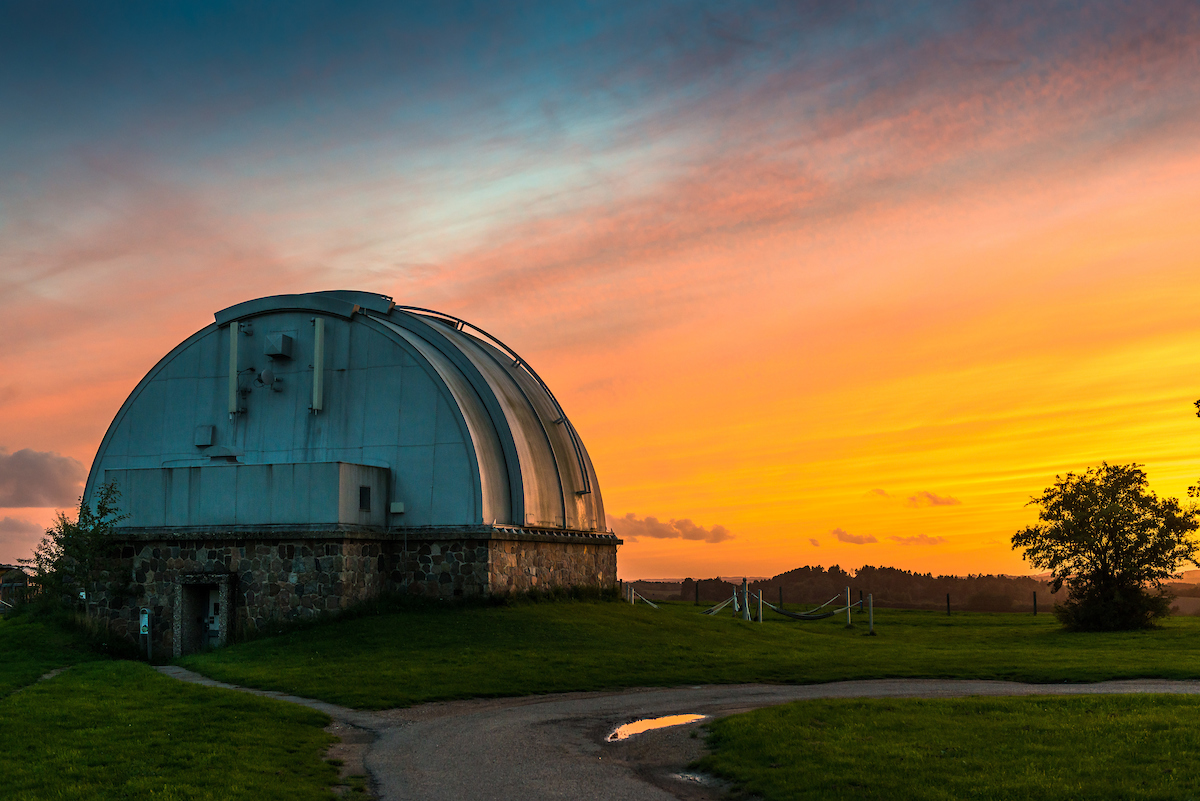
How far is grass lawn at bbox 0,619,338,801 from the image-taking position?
12.0 m

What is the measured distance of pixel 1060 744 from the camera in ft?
43.5

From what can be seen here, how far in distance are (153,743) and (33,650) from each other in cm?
1588

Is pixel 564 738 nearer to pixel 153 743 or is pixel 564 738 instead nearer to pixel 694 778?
pixel 694 778

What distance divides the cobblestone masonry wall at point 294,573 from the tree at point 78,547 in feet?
1.78

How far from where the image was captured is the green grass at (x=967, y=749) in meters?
11.2

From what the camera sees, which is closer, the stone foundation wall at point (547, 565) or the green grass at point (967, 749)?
the green grass at point (967, 749)

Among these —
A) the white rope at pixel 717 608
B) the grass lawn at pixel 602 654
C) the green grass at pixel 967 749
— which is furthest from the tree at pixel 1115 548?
the green grass at pixel 967 749

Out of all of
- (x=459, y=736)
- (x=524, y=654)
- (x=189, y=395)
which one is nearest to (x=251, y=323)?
(x=189, y=395)

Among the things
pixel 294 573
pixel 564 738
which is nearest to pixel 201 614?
pixel 294 573

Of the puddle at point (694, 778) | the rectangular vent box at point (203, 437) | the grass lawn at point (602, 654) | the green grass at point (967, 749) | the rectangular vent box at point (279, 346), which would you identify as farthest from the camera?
the rectangular vent box at point (203, 437)

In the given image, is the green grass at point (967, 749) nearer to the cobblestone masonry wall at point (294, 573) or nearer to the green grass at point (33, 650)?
the green grass at point (33, 650)

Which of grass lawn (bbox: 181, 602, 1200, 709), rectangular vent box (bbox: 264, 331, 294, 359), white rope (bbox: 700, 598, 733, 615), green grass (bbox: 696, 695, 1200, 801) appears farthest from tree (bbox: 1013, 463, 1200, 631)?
rectangular vent box (bbox: 264, 331, 294, 359)

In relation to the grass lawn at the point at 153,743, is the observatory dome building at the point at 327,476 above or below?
above

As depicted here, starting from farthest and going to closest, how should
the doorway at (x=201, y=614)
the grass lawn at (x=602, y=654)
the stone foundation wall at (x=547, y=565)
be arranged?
the stone foundation wall at (x=547, y=565), the doorway at (x=201, y=614), the grass lawn at (x=602, y=654)
